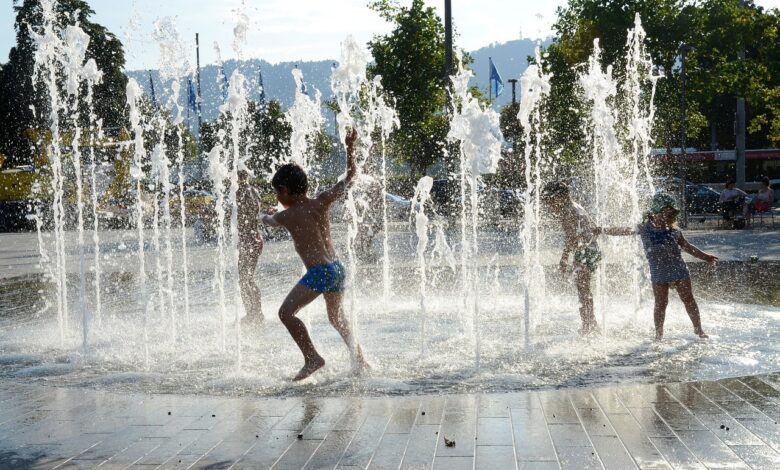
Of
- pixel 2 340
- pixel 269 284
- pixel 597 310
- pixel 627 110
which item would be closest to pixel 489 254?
pixel 269 284

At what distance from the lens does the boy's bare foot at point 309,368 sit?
19.3 ft

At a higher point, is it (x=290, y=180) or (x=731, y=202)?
(x=290, y=180)

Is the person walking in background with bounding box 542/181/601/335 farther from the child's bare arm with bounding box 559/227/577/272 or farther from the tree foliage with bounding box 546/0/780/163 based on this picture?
the tree foliage with bounding box 546/0/780/163

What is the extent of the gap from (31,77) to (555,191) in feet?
139

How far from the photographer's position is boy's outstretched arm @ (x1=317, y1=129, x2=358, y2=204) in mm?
5953

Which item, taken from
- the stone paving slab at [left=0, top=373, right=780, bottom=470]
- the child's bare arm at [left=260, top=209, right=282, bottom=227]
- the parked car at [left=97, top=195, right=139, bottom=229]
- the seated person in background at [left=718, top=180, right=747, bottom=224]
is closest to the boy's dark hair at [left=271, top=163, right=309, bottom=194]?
the child's bare arm at [left=260, top=209, right=282, bottom=227]

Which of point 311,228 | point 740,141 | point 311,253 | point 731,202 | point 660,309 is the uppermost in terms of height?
point 740,141

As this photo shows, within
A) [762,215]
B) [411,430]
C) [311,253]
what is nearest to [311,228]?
[311,253]

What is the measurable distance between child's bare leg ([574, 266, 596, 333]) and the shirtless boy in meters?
2.45

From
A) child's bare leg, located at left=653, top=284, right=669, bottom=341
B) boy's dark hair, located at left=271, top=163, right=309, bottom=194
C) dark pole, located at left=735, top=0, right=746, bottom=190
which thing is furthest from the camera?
dark pole, located at left=735, top=0, right=746, bottom=190

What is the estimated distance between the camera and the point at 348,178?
600 centimetres

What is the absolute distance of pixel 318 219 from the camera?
6086 mm

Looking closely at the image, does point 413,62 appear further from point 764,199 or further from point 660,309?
point 660,309

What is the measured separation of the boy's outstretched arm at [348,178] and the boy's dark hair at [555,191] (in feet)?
8.12
